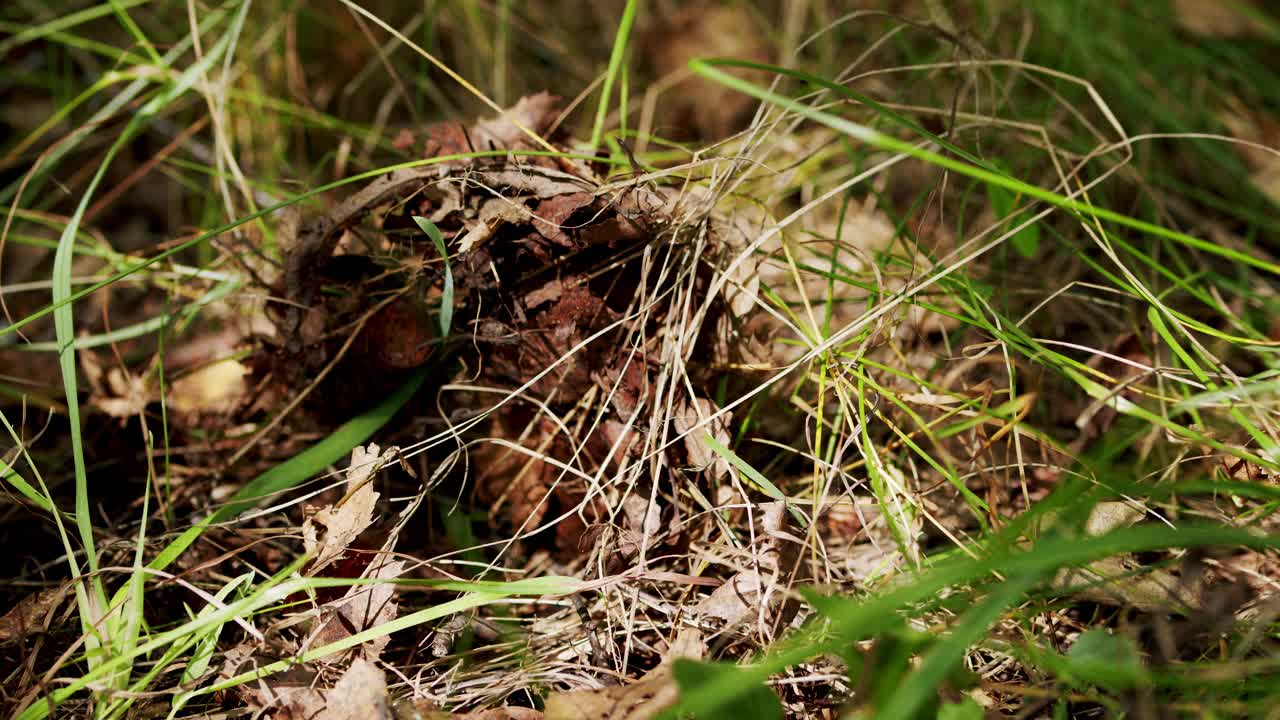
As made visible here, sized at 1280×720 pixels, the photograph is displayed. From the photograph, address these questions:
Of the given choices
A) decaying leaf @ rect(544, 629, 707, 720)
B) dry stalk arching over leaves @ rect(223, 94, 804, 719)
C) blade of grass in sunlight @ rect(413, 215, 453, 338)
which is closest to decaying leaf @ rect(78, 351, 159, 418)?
dry stalk arching over leaves @ rect(223, 94, 804, 719)

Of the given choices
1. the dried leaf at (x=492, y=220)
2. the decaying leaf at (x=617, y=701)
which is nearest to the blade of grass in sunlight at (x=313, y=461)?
the dried leaf at (x=492, y=220)

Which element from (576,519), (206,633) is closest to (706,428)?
(576,519)

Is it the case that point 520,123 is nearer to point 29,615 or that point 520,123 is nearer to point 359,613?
point 359,613

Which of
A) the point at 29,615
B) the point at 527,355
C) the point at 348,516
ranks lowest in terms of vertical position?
A: the point at 29,615

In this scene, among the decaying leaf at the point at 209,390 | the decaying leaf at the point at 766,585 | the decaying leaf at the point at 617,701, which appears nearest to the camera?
the decaying leaf at the point at 617,701

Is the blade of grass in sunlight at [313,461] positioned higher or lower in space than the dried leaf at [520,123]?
lower

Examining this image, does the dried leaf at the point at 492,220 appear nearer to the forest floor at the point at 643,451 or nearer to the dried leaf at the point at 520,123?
the forest floor at the point at 643,451

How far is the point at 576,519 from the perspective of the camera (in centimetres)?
124

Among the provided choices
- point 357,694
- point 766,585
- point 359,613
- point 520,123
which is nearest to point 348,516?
point 359,613

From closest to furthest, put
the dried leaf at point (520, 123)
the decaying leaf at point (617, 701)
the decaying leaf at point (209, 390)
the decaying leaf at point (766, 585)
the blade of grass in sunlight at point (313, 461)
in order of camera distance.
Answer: the decaying leaf at point (617, 701) → the decaying leaf at point (766, 585) → the blade of grass in sunlight at point (313, 461) → the dried leaf at point (520, 123) → the decaying leaf at point (209, 390)

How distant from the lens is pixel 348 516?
1.11 metres

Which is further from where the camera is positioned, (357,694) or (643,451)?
(643,451)

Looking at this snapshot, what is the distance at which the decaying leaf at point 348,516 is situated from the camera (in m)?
1.08

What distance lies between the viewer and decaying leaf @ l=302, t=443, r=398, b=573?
1.08m
